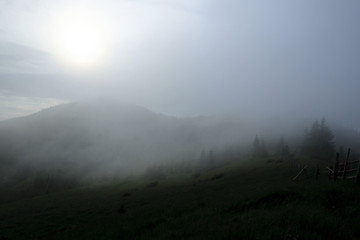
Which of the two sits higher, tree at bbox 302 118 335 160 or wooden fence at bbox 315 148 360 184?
wooden fence at bbox 315 148 360 184

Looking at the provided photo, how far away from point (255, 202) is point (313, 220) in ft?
18.8

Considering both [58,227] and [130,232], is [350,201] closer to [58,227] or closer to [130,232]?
[130,232]

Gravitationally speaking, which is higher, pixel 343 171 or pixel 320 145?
pixel 343 171

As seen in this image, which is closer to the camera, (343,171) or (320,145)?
(343,171)

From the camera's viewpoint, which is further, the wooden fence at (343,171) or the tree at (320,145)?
the tree at (320,145)

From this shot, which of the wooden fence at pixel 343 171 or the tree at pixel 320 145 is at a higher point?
the wooden fence at pixel 343 171

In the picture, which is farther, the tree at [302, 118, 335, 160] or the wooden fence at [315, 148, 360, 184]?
the tree at [302, 118, 335, 160]

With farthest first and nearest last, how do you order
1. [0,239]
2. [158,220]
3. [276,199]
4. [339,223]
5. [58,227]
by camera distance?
[58,227] → [0,239] → [158,220] → [276,199] → [339,223]

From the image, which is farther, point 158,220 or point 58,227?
point 58,227

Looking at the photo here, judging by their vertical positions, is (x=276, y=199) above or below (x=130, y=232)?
above

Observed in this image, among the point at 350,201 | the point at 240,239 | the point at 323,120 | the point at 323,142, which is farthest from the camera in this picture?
the point at 323,120

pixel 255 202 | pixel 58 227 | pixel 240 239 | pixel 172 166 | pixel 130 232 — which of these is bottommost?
pixel 172 166

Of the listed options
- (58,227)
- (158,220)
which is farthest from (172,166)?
(158,220)

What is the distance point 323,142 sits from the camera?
75188mm
